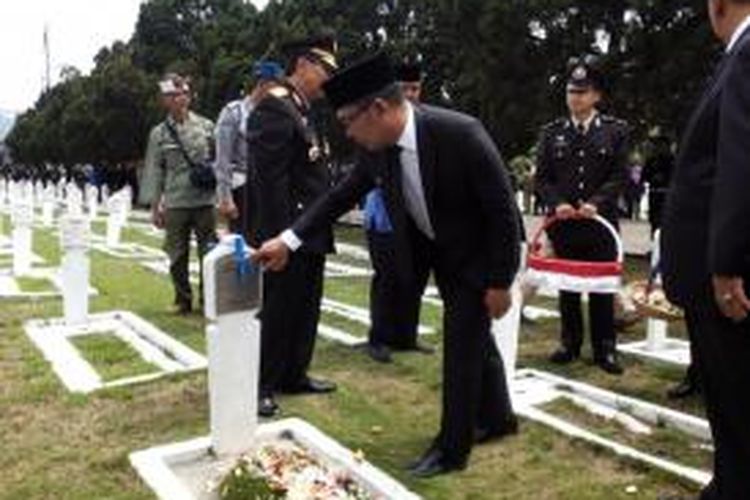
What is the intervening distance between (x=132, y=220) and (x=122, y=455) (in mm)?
25691

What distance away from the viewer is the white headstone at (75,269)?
10.2 meters

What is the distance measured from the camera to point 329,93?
540 centimetres

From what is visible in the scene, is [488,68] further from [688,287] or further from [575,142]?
[688,287]

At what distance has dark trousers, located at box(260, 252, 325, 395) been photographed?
23.6ft

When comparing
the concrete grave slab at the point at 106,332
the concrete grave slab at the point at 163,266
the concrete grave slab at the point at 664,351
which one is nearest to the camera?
the concrete grave slab at the point at 106,332

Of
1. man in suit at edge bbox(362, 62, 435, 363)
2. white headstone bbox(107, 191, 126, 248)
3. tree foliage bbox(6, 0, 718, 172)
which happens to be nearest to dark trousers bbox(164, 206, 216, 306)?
man in suit at edge bbox(362, 62, 435, 363)

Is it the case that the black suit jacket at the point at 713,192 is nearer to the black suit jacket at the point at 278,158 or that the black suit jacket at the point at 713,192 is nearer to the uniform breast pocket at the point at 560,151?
the black suit jacket at the point at 278,158

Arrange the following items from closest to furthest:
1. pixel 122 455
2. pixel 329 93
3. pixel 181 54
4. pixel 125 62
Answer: pixel 329 93
pixel 122 455
pixel 125 62
pixel 181 54

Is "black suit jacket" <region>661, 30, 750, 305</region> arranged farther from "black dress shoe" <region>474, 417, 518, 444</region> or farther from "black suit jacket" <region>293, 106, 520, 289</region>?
"black dress shoe" <region>474, 417, 518, 444</region>

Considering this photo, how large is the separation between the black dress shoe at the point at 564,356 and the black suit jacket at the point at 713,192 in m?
4.40

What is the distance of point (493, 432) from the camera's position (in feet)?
21.4

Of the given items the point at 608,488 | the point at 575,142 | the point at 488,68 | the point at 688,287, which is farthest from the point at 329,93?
the point at 488,68

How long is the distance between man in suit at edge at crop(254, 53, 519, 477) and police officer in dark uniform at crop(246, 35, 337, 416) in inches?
39.7

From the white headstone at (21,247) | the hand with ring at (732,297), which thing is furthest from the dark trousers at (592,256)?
the white headstone at (21,247)
